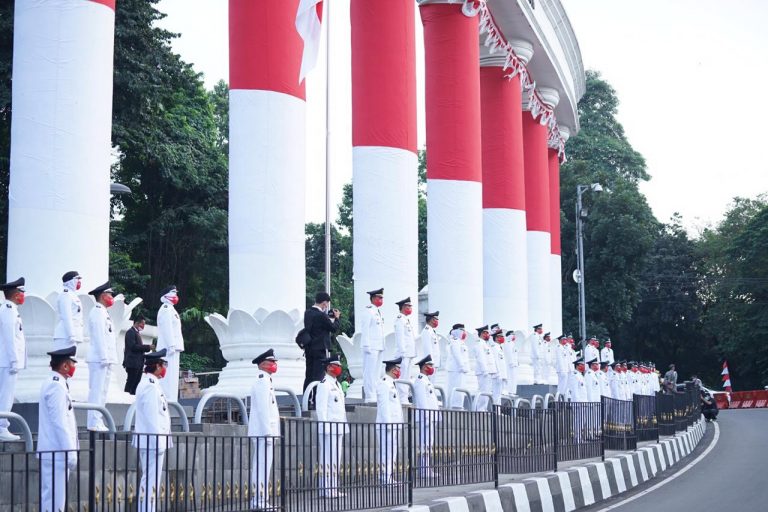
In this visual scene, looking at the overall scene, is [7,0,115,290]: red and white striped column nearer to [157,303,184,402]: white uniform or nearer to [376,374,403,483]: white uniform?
[157,303,184,402]: white uniform

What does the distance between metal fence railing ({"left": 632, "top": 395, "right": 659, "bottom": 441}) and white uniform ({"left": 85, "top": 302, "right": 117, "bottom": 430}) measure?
1116 centimetres

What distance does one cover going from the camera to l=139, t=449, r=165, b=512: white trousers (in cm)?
886

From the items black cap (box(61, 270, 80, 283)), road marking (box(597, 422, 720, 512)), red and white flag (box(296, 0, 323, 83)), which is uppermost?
red and white flag (box(296, 0, 323, 83))

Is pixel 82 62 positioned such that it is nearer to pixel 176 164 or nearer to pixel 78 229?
pixel 78 229

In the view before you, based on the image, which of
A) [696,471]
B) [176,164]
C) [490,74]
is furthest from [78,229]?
[176,164]

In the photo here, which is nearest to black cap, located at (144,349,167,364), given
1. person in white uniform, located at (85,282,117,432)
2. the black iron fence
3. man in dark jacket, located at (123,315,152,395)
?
the black iron fence

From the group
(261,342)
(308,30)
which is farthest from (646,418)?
(308,30)

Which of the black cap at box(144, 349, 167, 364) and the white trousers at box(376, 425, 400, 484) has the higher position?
the black cap at box(144, 349, 167, 364)

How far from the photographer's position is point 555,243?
136ft

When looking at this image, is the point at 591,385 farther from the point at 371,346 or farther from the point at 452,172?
the point at 371,346

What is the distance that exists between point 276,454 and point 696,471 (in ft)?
35.6

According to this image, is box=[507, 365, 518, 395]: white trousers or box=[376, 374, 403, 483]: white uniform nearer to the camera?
box=[376, 374, 403, 483]: white uniform

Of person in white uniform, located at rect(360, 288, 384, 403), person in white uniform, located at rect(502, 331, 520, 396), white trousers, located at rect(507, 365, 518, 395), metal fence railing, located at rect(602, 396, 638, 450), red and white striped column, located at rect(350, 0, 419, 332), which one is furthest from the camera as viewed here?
person in white uniform, located at rect(502, 331, 520, 396)

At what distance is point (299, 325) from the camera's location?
16422mm
